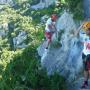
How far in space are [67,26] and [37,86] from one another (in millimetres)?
3055

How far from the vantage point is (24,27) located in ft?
204

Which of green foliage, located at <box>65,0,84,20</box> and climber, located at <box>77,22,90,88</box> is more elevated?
green foliage, located at <box>65,0,84,20</box>

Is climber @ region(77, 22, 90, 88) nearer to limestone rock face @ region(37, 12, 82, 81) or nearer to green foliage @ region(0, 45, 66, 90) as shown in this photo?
A: limestone rock face @ region(37, 12, 82, 81)

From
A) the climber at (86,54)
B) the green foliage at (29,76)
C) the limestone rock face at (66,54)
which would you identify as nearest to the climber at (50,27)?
the limestone rock face at (66,54)

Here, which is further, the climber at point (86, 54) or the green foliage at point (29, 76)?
the green foliage at point (29, 76)

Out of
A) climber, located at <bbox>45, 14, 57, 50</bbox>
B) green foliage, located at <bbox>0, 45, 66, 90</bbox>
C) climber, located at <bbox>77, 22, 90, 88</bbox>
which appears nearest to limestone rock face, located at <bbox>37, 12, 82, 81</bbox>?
climber, located at <bbox>45, 14, 57, 50</bbox>

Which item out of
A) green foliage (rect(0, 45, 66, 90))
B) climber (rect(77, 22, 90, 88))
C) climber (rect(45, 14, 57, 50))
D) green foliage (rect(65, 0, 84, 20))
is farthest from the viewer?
climber (rect(45, 14, 57, 50))

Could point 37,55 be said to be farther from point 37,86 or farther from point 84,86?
point 84,86

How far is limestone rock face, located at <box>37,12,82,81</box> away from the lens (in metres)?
16.6

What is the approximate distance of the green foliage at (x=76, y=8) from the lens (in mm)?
17141

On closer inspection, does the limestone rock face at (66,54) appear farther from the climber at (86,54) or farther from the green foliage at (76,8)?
the climber at (86,54)

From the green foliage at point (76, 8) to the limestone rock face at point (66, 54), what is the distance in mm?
495

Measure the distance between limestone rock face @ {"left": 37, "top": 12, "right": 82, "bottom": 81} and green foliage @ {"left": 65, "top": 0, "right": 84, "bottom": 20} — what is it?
49 centimetres

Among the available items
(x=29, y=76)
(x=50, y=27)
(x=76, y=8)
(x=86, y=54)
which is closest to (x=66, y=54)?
(x=50, y=27)
